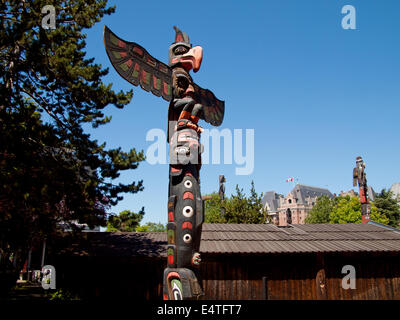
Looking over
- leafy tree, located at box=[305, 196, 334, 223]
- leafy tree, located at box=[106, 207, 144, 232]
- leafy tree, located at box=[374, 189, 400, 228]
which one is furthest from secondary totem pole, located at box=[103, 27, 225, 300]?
leafy tree, located at box=[305, 196, 334, 223]

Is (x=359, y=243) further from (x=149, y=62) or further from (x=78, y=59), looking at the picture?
(x=78, y=59)

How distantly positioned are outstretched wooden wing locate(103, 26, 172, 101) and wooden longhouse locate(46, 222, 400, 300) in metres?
7.36

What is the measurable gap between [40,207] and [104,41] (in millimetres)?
6216

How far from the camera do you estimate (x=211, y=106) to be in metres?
11.1

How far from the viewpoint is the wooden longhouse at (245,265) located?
13.2 m

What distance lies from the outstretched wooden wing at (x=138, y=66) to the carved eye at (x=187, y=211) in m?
3.56

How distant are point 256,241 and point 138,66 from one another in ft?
33.4

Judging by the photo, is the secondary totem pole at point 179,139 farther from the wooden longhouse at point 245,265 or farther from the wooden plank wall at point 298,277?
the wooden plank wall at point 298,277

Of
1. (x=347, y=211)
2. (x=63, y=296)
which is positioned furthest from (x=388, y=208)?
(x=63, y=296)

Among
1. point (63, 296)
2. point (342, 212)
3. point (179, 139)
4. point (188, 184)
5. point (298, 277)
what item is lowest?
point (63, 296)

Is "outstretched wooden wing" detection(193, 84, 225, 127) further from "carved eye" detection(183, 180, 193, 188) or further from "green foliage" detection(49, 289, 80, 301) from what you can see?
"green foliage" detection(49, 289, 80, 301)

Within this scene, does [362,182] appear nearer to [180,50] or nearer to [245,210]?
[245,210]

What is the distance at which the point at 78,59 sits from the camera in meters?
12.1

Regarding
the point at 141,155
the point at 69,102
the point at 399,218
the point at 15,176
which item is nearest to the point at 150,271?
the point at 141,155
